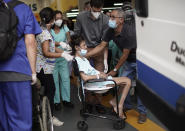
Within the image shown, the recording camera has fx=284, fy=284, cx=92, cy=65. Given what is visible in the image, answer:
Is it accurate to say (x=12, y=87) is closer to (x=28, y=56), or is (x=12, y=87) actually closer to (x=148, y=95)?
(x=28, y=56)

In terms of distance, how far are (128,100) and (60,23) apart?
5.51 ft

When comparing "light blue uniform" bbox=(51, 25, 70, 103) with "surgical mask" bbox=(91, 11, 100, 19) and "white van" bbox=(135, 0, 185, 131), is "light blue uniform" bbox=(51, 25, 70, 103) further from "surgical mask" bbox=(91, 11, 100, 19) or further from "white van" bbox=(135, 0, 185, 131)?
"white van" bbox=(135, 0, 185, 131)

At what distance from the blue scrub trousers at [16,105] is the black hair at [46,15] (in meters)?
1.27

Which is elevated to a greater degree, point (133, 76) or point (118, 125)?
point (133, 76)

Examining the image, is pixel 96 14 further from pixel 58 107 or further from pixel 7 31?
pixel 7 31

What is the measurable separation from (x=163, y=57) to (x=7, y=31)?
58.2 inches

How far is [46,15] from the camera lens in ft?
12.6

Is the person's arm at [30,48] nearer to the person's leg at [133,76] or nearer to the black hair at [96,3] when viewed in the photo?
the person's leg at [133,76]

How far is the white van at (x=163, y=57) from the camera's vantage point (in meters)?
1.64

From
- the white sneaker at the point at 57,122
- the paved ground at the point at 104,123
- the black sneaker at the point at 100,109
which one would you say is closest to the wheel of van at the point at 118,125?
the paved ground at the point at 104,123

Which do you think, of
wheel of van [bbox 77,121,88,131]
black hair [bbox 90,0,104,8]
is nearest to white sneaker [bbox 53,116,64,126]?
wheel of van [bbox 77,121,88,131]

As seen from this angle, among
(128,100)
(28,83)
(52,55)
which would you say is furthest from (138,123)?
(28,83)

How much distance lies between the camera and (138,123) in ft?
13.1

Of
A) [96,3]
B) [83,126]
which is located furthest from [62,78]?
→ [96,3]
